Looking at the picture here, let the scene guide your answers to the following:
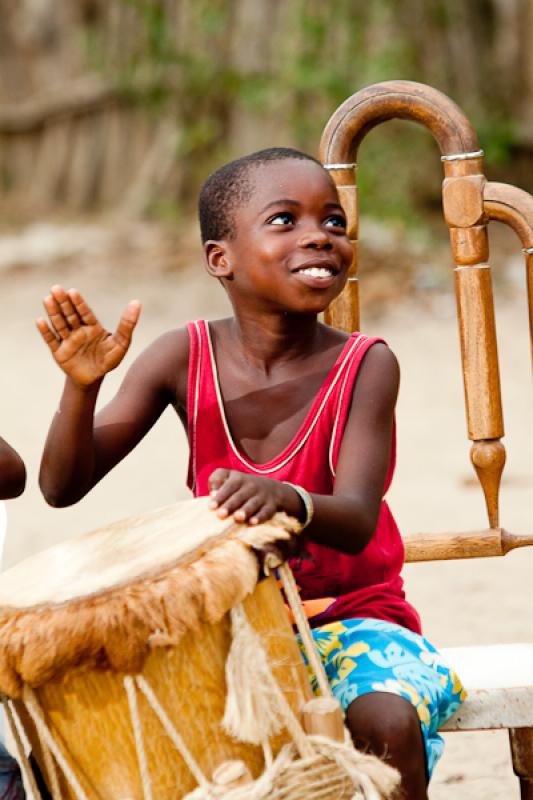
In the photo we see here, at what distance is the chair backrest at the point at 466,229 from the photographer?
9.89 ft

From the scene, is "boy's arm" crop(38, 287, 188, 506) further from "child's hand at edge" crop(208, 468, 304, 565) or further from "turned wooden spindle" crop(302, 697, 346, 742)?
"turned wooden spindle" crop(302, 697, 346, 742)

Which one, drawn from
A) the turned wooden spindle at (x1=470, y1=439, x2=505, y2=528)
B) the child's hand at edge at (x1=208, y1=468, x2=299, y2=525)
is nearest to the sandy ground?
the turned wooden spindle at (x1=470, y1=439, x2=505, y2=528)

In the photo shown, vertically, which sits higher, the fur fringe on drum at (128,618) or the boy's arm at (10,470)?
the boy's arm at (10,470)

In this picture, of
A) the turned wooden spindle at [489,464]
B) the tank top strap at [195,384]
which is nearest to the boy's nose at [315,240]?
the tank top strap at [195,384]

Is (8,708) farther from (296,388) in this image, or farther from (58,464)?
(296,388)

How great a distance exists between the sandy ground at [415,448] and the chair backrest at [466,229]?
833 millimetres

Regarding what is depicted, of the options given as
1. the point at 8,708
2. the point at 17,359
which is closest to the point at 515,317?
the point at 17,359

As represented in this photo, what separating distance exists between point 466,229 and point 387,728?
126 centimetres

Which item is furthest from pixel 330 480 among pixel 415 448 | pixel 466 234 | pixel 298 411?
pixel 415 448

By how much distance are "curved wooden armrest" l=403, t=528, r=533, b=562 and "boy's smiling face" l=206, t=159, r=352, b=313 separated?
0.67 meters

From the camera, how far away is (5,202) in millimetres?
12086

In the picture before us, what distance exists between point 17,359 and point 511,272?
11.1 feet

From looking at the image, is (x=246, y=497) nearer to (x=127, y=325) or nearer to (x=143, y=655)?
(x=143, y=655)

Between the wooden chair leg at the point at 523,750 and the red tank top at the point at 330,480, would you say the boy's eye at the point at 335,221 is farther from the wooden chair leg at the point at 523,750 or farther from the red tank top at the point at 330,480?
the wooden chair leg at the point at 523,750
